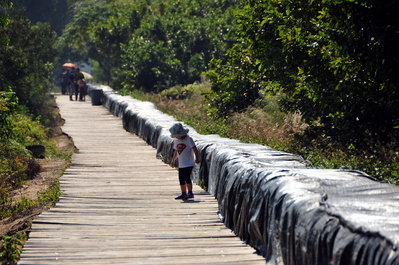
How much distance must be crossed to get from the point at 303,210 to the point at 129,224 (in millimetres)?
3779

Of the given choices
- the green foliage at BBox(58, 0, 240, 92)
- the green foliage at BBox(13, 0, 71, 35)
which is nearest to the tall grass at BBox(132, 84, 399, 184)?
the green foliage at BBox(58, 0, 240, 92)

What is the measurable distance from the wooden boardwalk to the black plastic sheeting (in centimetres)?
41

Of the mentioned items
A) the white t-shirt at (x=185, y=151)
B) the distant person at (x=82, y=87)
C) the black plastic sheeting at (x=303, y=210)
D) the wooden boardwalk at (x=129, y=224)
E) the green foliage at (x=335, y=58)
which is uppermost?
the green foliage at (x=335, y=58)

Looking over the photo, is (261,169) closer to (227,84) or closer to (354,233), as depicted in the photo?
(354,233)

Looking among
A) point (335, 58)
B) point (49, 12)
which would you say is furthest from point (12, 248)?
point (49, 12)

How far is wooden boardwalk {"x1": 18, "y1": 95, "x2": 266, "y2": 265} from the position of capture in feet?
23.9

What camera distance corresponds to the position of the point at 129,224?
29.5 ft

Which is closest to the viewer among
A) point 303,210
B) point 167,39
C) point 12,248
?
point 303,210

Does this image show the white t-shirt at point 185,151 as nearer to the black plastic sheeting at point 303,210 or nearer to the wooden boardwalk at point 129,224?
the black plastic sheeting at point 303,210

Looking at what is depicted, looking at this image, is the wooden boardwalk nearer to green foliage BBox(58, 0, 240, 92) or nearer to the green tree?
the green tree

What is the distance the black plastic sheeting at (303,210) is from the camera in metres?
4.92

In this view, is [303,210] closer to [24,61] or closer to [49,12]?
[24,61]

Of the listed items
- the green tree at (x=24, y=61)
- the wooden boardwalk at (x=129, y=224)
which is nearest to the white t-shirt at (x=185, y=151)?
the wooden boardwalk at (x=129, y=224)

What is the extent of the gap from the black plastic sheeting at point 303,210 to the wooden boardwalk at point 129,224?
0.41 m
